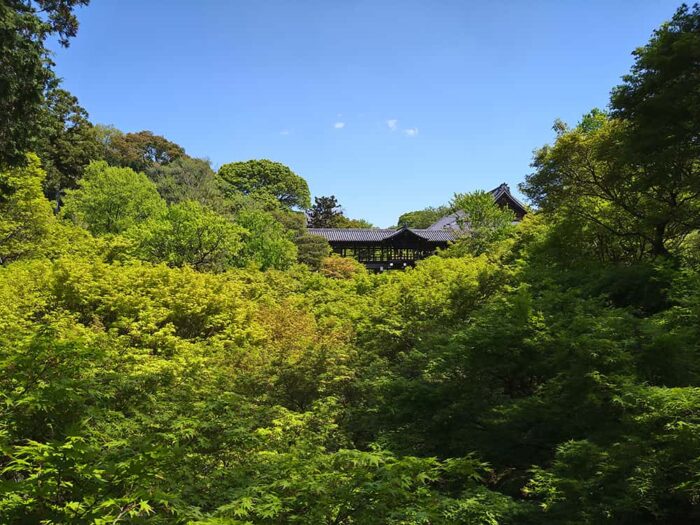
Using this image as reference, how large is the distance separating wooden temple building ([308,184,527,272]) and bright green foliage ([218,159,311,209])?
1013cm

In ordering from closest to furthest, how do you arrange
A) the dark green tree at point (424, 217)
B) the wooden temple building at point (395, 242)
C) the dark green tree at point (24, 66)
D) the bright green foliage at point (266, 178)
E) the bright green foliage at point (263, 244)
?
the dark green tree at point (24, 66)
the bright green foliage at point (263, 244)
the wooden temple building at point (395, 242)
the bright green foliage at point (266, 178)
the dark green tree at point (424, 217)

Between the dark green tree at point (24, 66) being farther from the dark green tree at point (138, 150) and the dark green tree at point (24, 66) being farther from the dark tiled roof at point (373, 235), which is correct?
the dark green tree at point (138, 150)

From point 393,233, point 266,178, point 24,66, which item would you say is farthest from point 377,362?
point 266,178

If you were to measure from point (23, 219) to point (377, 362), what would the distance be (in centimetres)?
1538

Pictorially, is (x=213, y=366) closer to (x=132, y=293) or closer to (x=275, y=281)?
(x=132, y=293)

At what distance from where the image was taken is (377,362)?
8.80m

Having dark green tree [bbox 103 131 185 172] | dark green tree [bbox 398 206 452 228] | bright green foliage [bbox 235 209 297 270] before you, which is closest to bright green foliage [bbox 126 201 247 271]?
bright green foliage [bbox 235 209 297 270]

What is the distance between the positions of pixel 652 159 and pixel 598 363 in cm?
570

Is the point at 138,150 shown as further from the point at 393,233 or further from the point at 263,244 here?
the point at 263,244

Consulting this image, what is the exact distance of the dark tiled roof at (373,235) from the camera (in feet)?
127

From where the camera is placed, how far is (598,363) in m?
4.86

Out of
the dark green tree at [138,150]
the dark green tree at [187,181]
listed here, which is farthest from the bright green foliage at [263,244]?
the dark green tree at [138,150]

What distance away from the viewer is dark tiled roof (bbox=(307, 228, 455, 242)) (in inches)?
1527

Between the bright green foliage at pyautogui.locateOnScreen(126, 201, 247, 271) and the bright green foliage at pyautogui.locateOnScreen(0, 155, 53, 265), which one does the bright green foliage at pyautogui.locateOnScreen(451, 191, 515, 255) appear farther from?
the bright green foliage at pyautogui.locateOnScreen(0, 155, 53, 265)
